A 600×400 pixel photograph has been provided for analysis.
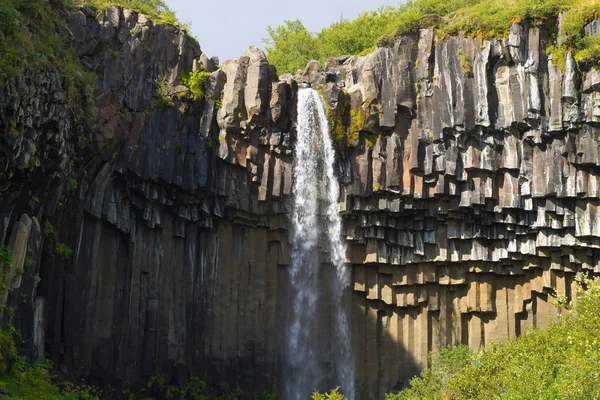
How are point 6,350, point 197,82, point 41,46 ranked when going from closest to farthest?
point 6,350, point 41,46, point 197,82

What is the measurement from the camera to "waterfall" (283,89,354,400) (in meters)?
29.3

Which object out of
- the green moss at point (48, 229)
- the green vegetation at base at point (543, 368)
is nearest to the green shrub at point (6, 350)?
the green moss at point (48, 229)

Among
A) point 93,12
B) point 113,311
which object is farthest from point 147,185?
point 93,12

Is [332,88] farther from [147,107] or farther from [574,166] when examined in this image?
[574,166]

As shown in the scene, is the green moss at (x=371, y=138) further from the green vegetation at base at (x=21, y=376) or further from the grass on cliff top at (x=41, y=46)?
the green vegetation at base at (x=21, y=376)

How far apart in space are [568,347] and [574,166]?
7.49 meters

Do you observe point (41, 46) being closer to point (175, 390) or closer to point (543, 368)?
point (175, 390)

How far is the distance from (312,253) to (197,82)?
7213mm

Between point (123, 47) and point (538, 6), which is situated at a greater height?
point (538, 6)

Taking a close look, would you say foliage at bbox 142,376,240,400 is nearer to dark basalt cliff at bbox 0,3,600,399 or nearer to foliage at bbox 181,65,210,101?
dark basalt cliff at bbox 0,3,600,399

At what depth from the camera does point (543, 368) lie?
68.6 feet

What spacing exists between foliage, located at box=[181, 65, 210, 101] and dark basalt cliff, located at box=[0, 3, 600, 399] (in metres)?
0.31

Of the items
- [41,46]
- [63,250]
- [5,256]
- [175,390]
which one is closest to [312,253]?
[175,390]

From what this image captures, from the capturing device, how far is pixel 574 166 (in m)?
27.6
